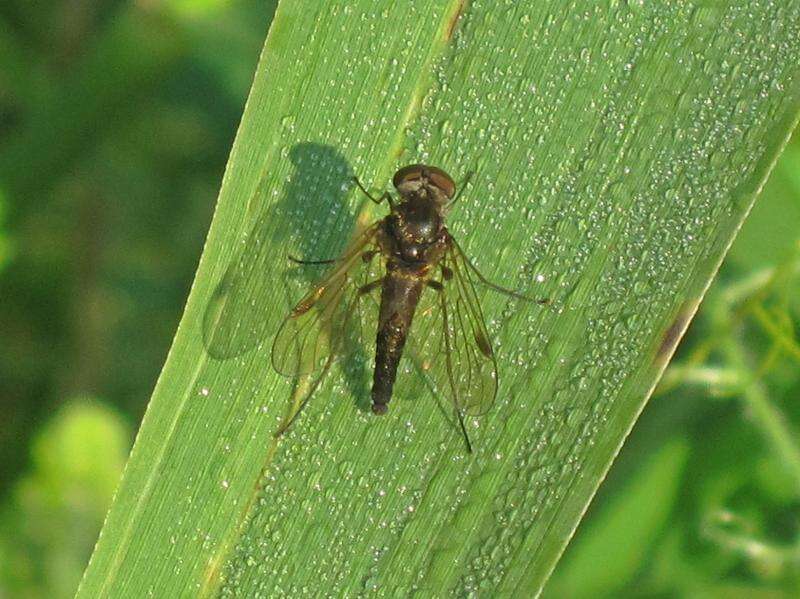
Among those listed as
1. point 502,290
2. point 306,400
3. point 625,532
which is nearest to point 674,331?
point 502,290

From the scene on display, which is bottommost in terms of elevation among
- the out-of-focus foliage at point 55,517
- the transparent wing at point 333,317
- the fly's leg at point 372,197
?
the out-of-focus foliage at point 55,517

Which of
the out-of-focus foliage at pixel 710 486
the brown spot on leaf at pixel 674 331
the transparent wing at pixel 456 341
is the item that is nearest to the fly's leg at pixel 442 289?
the transparent wing at pixel 456 341

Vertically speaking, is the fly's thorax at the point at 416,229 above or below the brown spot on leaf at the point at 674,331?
above

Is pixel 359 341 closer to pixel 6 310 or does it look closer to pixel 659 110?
pixel 659 110

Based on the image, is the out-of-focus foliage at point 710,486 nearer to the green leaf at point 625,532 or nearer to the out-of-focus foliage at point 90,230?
the green leaf at point 625,532

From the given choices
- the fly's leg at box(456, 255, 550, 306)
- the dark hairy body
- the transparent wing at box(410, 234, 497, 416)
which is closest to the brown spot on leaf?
the fly's leg at box(456, 255, 550, 306)

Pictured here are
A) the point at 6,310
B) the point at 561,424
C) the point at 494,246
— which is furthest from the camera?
the point at 6,310

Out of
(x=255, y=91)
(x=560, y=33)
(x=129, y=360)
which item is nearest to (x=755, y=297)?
(x=560, y=33)

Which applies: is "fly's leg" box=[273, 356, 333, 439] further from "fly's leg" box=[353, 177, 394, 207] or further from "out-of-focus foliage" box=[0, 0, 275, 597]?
"out-of-focus foliage" box=[0, 0, 275, 597]
